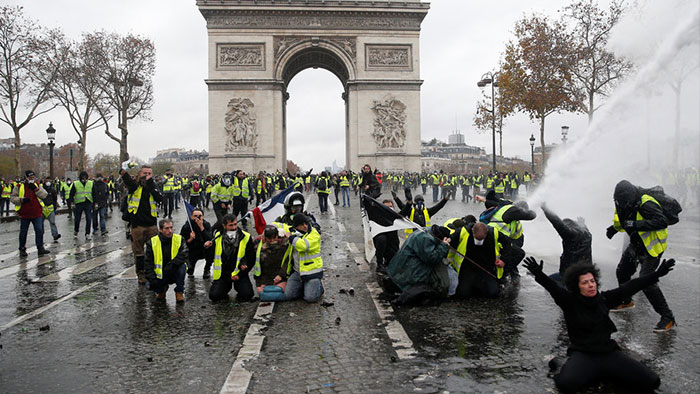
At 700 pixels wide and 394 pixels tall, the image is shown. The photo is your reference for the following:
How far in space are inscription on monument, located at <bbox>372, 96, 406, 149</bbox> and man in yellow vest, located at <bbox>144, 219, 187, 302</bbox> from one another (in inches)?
1310

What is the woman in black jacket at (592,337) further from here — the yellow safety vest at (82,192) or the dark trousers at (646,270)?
the yellow safety vest at (82,192)

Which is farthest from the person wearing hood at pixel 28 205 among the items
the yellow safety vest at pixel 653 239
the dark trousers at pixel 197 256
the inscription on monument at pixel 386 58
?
the inscription on monument at pixel 386 58

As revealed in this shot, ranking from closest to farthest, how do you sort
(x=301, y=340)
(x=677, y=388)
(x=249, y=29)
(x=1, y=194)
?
(x=677, y=388) < (x=301, y=340) < (x=1, y=194) < (x=249, y=29)

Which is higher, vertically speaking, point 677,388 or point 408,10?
point 408,10

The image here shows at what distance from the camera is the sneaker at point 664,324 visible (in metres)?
5.40

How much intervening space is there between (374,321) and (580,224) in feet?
10.3

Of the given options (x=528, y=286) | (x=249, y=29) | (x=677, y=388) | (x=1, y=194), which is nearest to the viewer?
(x=677, y=388)

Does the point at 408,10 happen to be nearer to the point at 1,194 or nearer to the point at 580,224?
the point at 1,194

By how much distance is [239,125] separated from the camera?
127 feet

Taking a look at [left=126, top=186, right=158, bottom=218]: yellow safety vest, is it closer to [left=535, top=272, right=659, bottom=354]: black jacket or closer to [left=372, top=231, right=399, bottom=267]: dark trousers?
[left=372, top=231, right=399, bottom=267]: dark trousers

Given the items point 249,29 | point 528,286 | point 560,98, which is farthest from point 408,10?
point 528,286

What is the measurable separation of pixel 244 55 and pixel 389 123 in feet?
38.7

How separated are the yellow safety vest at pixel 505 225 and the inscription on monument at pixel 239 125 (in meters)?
32.6

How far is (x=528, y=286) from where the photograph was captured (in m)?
7.71
